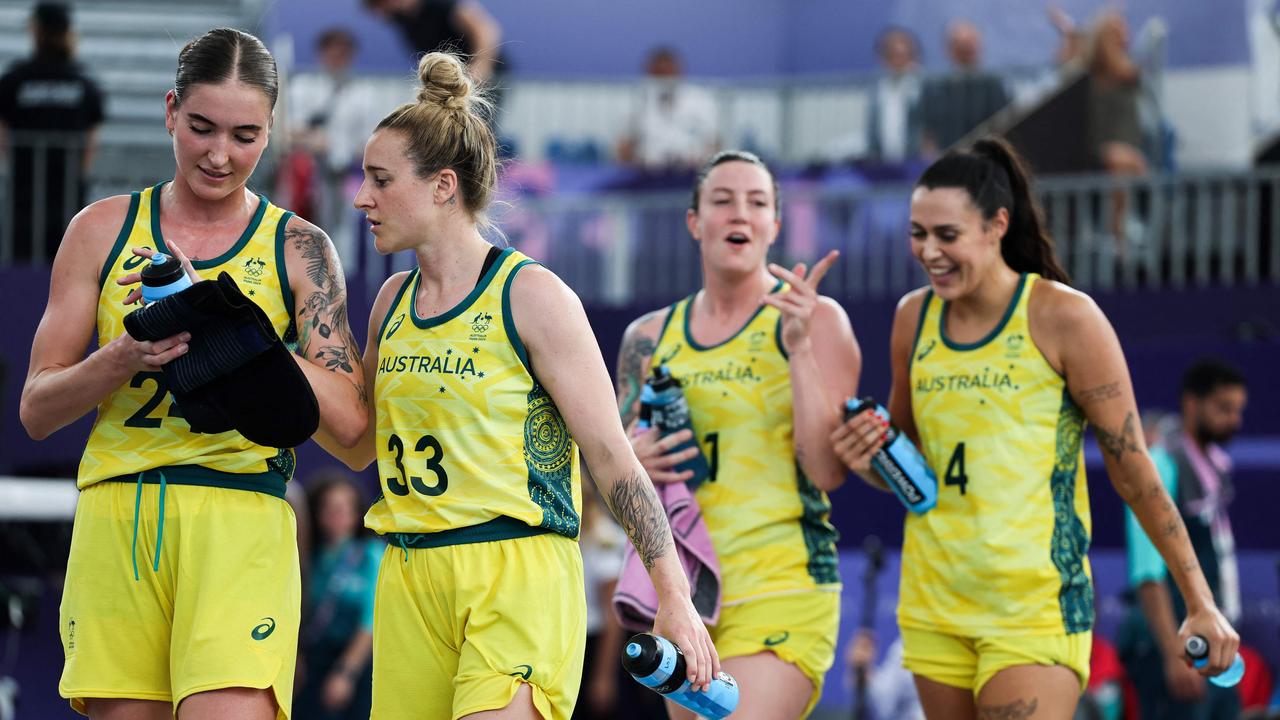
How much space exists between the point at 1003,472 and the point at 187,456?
7.71 ft

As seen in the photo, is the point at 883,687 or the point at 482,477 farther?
the point at 883,687

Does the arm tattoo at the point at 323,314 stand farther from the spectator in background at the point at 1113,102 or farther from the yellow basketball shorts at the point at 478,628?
the spectator in background at the point at 1113,102

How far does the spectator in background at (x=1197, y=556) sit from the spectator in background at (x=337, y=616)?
12.9 feet

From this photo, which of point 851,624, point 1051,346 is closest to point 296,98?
point 851,624

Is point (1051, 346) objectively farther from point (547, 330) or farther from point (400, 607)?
point (400, 607)

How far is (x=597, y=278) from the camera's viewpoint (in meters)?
12.6

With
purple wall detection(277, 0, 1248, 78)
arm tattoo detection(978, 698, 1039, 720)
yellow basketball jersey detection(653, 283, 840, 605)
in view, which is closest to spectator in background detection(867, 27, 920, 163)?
purple wall detection(277, 0, 1248, 78)

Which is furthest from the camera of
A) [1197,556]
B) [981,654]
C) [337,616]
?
[337,616]

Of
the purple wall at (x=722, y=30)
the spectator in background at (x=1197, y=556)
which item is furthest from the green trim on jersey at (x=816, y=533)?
the purple wall at (x=722, y=30)

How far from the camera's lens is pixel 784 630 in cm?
493

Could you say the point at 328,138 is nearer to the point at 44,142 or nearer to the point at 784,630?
the point at 44,142

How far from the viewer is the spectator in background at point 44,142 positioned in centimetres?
1142

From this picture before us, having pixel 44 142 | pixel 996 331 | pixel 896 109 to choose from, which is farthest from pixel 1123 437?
pixel 896 109

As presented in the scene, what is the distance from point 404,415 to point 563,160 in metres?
11.5
